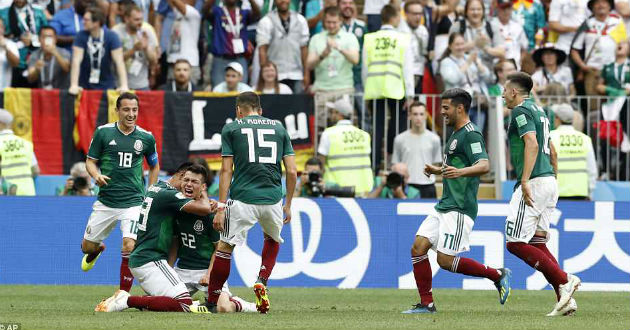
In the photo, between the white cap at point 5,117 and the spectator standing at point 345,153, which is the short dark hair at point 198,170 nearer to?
the spectator standing at point 345,153

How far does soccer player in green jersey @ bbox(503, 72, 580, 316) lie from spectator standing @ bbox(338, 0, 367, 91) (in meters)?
7.98

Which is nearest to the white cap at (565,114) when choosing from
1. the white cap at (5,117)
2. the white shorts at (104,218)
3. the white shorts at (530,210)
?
the white shorts at (530,210)

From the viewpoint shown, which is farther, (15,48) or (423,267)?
(15,48)

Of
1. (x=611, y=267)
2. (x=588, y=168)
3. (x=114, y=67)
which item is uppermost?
(x=114, y=67)

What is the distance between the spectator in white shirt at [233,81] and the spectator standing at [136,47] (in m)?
1.37

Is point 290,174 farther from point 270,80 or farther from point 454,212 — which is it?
point 270,80

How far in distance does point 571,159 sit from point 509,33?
380 cm

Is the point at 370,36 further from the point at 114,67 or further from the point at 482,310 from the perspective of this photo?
the point at 482,310

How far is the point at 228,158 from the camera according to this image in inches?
474

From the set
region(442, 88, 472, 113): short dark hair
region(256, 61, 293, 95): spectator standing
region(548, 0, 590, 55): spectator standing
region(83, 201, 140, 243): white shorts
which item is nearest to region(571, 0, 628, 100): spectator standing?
region(548, 0, 590, 55): spectator standing

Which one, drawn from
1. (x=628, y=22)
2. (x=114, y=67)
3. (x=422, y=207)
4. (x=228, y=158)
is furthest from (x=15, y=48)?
(x=628, y=22)

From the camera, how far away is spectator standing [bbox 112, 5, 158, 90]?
1978 centimetres

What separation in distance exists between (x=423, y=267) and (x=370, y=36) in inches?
295

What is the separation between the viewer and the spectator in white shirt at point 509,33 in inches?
821
